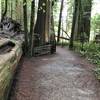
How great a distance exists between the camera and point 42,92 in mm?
7016

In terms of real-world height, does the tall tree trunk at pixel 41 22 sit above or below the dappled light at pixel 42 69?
above

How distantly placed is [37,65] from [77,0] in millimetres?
7431

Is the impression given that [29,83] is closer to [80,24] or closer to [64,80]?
[64,80]

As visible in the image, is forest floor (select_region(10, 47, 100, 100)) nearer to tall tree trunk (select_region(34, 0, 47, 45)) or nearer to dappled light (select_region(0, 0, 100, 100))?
dappled light (select_region(0, 0, 100, 100))

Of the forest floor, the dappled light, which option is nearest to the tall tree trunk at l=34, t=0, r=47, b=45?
the dappled light

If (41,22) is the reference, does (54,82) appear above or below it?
below

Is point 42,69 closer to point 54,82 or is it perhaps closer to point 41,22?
point 54,82

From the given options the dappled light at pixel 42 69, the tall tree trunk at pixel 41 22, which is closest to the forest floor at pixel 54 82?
the dappled light at pixel 42 69

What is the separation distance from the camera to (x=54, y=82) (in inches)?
318

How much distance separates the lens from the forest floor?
22.2 ft

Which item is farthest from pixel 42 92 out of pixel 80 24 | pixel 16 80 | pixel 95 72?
pixel 80 24

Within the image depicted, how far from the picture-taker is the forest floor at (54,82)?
22.2 feet

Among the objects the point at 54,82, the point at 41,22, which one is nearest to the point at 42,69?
the point at 54,82

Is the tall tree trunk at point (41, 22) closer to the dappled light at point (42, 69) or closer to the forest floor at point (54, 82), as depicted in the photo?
the dappled light at point (42, 69)
